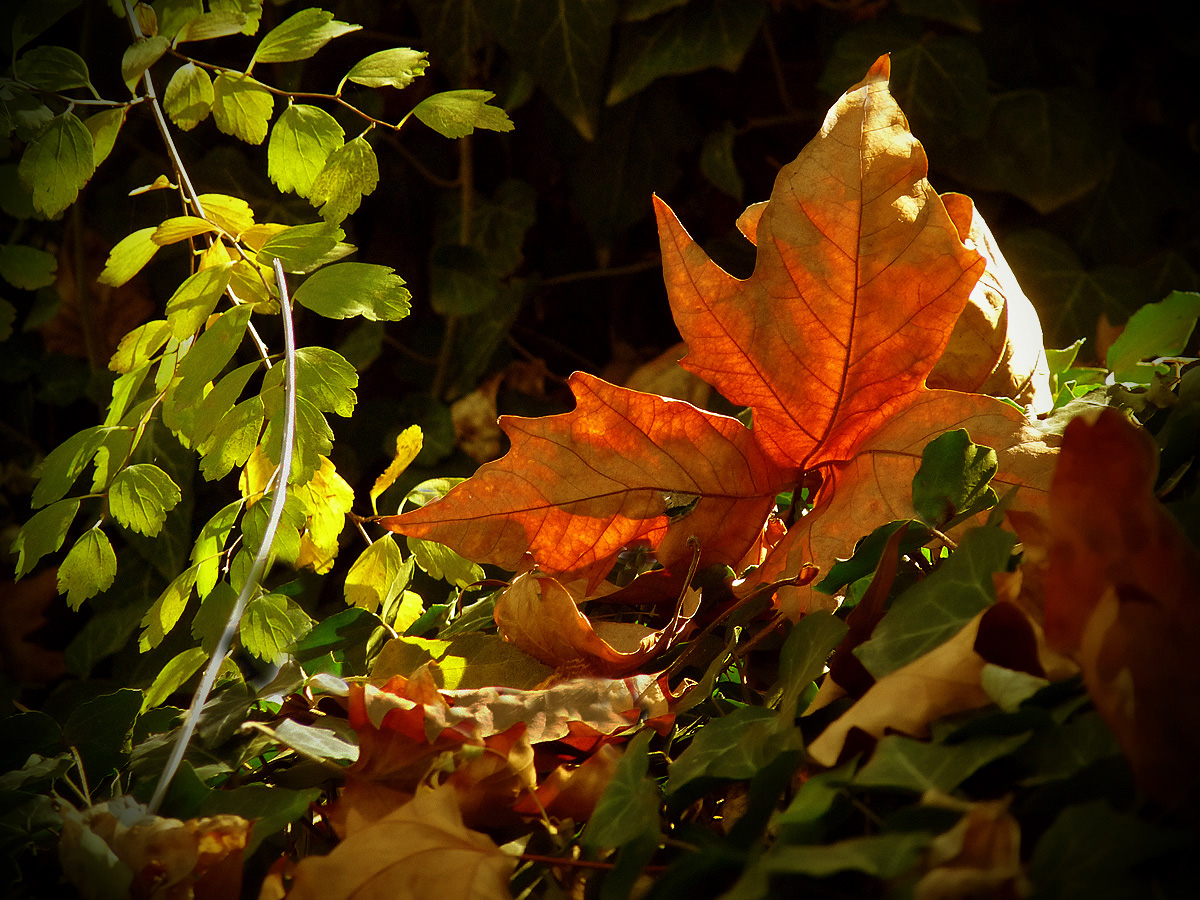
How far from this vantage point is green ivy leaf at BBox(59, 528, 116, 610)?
0.47 metres

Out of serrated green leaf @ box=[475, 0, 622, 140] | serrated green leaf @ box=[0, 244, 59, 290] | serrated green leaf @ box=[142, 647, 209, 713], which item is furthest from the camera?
serrated green leaf @ box=[475, 0, 622, 140]

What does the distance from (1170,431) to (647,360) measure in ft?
3.21

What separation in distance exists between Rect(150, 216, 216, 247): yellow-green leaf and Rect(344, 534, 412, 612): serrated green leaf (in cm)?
21

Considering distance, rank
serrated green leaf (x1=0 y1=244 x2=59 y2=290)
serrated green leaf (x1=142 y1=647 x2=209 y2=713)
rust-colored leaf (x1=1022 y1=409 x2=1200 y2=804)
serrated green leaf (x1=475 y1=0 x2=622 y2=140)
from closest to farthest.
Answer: rust-colored leaf (x1=1022 y1=409 x2=1200 y2=804)
serrated green leaf (x1=142 y1=647 x2=209 y2=713)
serrated green leaf (x1=0 y1=244 x2=59 y2=290)
serrated green leaf (x1=475 y1=0 x2=622 y2=140)

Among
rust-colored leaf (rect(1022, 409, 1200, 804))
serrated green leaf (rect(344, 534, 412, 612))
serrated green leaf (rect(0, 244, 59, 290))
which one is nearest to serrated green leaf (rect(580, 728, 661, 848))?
rust-colored leaf (rect(1022, 409, 1200, 804))

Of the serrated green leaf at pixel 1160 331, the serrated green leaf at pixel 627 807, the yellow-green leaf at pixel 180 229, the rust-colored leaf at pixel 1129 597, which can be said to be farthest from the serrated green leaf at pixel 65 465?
the serrated green leaf at pixel 1160 331

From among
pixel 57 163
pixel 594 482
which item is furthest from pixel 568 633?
pixel 57 163

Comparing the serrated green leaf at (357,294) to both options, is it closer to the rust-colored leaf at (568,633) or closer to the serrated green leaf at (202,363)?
the serrated green leaf at (202,363)

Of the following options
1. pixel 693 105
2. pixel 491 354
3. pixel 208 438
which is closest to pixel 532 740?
pixel 208 438

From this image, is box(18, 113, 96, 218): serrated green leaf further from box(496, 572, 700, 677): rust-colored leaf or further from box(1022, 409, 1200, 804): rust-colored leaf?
box(1022, 409, 1200, 804): rust-colored leaf

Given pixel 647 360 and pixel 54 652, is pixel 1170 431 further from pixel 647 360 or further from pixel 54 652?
pixel 54 652

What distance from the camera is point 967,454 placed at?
1.08 feet

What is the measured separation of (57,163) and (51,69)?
0.08 metres

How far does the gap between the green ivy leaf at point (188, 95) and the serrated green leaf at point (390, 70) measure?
91mm
